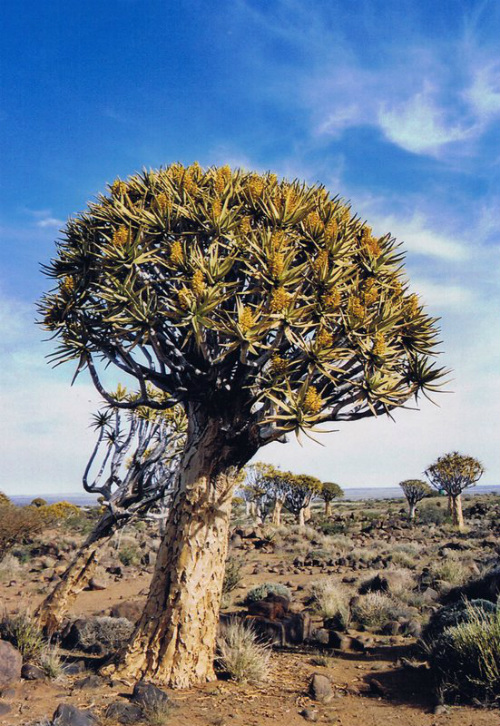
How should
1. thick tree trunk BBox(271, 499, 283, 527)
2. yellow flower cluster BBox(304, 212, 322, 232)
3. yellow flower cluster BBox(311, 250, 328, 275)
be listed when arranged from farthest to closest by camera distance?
thick tree trunk BBox(271, 499, 283, 527) → yellow flower cluster BBox(304, 212, 322, 232) → yellow flower cluster BBox(311, 250, 328, 275)

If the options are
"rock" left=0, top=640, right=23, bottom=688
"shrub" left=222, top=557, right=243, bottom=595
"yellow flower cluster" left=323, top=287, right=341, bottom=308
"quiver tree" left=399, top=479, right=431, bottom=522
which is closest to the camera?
"rock" left=0, top=640, right=23, bottom=688

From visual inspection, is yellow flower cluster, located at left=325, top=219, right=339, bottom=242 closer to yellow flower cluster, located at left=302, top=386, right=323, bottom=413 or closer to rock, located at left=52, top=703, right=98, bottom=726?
yellow flower cluster, located at left=302, top=386, right=323, bottom=413

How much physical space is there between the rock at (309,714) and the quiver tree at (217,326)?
1.51 metres

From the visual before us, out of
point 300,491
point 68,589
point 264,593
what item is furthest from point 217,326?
point 300,491

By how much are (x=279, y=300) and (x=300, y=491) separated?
29.9 m

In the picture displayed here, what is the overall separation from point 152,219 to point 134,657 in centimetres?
604

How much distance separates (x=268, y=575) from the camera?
1759cm

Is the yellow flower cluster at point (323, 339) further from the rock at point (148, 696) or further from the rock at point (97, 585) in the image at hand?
the rock at point (97, 585)

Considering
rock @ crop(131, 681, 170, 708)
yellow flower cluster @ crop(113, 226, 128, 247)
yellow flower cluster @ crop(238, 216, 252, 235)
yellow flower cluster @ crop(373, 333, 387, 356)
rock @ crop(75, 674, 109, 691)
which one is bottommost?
rock @ crop(75, 674, 109, 691)

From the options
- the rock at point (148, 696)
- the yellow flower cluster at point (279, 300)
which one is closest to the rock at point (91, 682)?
the rock at point (148, 696)

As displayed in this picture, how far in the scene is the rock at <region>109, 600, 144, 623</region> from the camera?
1066 cm

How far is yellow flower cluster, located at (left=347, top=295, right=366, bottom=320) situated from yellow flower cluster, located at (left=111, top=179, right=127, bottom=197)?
3977 millimetres

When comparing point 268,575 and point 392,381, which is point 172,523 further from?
point 268,575

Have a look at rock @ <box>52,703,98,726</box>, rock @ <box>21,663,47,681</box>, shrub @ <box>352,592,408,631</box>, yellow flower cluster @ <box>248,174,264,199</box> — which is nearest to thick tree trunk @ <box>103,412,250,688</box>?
rock @ <box>21,663,47,681</box>
